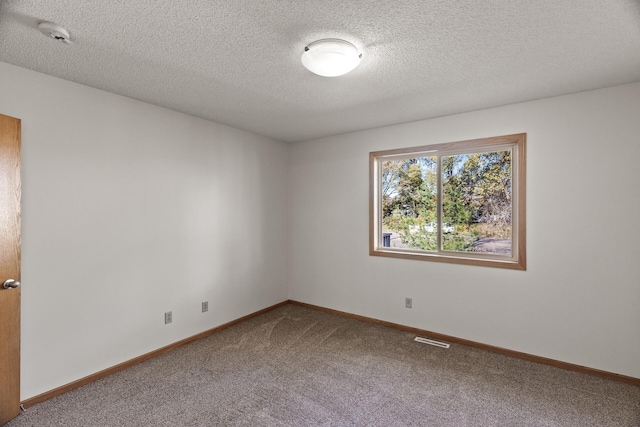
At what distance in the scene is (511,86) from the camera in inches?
100

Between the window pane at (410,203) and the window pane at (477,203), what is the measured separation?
0.14m

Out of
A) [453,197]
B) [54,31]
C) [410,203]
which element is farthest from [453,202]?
[54,31]

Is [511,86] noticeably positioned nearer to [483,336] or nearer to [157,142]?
[483,336]

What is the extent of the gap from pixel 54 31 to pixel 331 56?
62.9 inches

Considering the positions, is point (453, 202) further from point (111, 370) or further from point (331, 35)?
point (111, 370)

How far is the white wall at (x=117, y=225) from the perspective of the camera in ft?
7.42

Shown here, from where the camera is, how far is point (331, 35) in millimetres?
1805

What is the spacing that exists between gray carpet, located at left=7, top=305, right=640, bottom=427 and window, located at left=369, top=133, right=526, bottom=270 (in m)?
1.03

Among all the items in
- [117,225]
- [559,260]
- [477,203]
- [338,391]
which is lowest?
[338,391]

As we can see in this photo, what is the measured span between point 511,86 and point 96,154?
3574 mm

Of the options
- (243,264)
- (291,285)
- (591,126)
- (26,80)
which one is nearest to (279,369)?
(243,264)

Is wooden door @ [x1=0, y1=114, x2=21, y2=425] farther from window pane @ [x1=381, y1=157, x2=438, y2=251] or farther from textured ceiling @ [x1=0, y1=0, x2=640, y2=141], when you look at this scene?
window pane @ [x1=381, y1=157, x2=438, y2=251]

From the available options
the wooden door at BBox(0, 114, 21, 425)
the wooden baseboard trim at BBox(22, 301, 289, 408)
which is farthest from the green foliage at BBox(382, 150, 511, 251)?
the wooden door at BBox(0, 114, 21, 425)

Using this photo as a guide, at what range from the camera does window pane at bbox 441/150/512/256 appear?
316 cm
